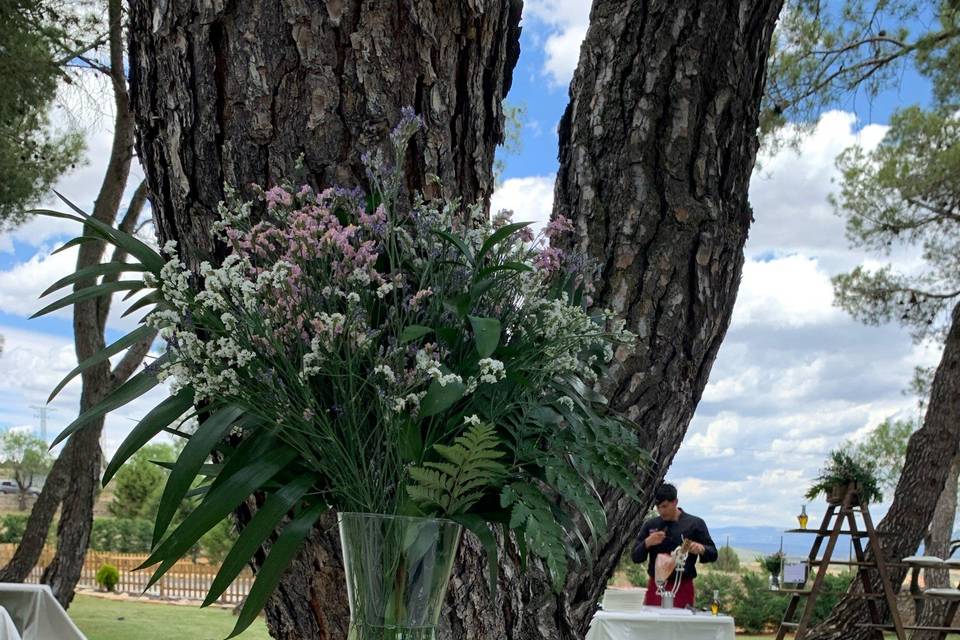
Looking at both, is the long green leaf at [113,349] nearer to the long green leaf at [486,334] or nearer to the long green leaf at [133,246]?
the long green leaf at [133,246]

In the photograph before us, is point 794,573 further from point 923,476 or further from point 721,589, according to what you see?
point 721,589

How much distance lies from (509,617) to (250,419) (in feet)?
1.66

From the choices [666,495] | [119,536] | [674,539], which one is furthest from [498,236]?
[119,536]

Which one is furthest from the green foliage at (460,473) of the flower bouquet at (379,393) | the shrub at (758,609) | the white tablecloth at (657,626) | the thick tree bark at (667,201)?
the shrub at (758,609)

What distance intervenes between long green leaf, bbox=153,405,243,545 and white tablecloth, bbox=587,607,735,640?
343 centimetres

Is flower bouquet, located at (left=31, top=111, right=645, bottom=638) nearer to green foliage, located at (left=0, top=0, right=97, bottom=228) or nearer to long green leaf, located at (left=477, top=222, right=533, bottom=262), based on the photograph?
long green leaf, located at (left=477, top=222, right=533, bottom=262)

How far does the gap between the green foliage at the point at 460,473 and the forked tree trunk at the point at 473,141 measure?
0.20 m

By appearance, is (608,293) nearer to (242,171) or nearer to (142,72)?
(242,171)

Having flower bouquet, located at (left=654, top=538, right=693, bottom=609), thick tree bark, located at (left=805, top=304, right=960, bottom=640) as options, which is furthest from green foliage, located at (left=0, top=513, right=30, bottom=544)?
flower bouquet, located at (left=654, top=538, right=693, bottom=609)

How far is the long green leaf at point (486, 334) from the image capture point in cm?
91

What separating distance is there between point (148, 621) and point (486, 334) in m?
11.5

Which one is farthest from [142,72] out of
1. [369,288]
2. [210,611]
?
[210,611]

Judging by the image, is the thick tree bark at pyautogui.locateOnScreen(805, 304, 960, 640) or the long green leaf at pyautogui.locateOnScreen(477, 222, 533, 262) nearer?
the long green leaf at pyautogui.locateOnScreen(477, 222, 533, 262)

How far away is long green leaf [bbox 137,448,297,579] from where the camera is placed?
978 mm
